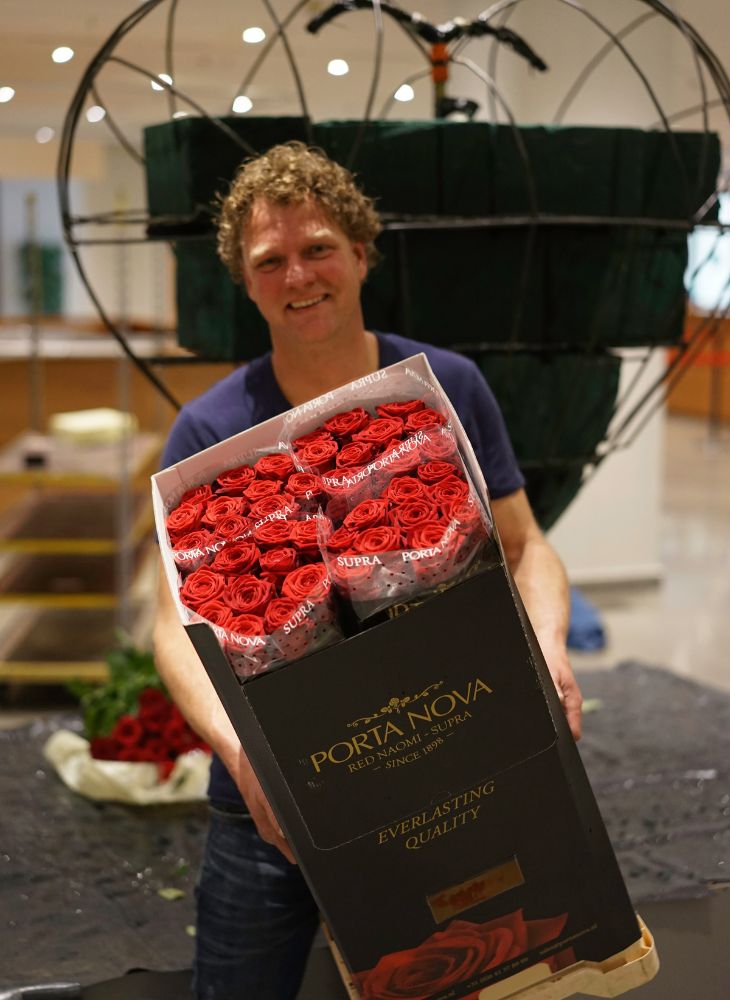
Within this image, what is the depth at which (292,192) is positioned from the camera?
1.33 metres

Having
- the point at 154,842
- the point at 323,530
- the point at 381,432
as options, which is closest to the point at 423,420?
the point at 381,432

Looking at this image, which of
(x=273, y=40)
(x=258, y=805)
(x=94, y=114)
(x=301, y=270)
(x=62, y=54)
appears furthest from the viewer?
(x=94, y=114)

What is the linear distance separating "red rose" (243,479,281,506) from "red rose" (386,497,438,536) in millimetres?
122

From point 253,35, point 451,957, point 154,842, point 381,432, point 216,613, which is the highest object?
point 253,35

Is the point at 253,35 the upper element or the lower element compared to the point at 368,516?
upper

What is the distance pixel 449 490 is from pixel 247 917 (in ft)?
2.26

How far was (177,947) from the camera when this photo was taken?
1.89 m

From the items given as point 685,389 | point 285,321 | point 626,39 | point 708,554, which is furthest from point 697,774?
point 685,389

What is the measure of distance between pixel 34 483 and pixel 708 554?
10.1 ft

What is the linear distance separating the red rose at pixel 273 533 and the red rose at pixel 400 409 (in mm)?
154

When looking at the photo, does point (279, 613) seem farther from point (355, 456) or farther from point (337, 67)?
point (337, 67)

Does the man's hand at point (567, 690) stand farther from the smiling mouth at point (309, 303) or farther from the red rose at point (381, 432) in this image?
the smiling mouth at point (309, 303)

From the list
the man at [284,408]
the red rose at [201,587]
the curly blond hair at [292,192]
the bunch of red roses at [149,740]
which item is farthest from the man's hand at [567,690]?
the bunch of red roses at [149,740]

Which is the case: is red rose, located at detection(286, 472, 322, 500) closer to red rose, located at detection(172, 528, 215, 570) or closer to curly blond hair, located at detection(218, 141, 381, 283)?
red rose, located at detection(172, 528, 215, 570)
